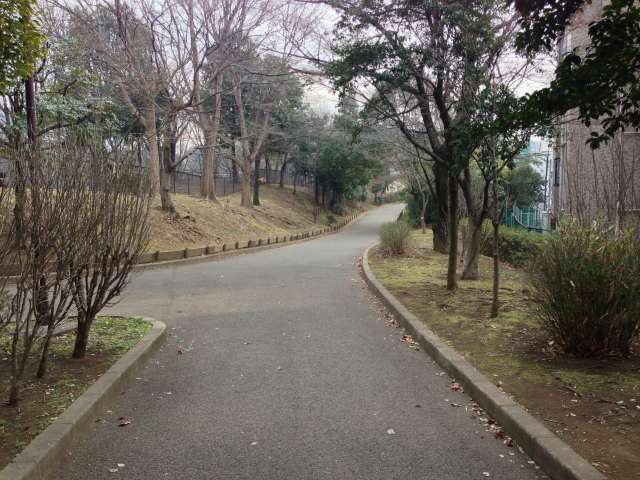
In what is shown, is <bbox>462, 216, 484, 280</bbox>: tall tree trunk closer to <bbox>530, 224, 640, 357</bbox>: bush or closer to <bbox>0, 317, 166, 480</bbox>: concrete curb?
<bbox>530, 224, 640, 357</bbox>: bush

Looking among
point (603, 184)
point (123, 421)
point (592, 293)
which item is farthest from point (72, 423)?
point (603, 184)

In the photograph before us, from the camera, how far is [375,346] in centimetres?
704

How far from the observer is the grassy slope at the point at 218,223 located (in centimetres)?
1947

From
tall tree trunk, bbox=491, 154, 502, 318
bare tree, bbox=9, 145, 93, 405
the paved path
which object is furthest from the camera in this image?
tall tree trunk, bbox=491, 154, 502, 318

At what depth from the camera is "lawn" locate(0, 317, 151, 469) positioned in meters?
3.97

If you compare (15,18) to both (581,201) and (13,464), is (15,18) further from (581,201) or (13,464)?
(581,201)

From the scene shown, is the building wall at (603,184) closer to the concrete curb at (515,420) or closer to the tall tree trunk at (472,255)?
the tall tree trunk at (472,255)

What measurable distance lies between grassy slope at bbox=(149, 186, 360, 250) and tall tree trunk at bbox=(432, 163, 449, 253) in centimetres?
765

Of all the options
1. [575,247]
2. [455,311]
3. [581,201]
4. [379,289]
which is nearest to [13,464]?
[575,247]

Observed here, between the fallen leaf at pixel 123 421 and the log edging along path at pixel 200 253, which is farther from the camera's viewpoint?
the log edging along path at pixel 200 253

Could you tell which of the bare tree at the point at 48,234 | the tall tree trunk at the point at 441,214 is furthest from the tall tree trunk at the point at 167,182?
the bare tree at the point at 48,234

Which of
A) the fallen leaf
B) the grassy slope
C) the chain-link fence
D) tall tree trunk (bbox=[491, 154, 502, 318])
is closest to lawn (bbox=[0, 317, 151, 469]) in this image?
the fallen leaf

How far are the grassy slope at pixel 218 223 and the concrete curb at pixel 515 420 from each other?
6715mm

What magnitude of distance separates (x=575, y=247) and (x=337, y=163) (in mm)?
37568
